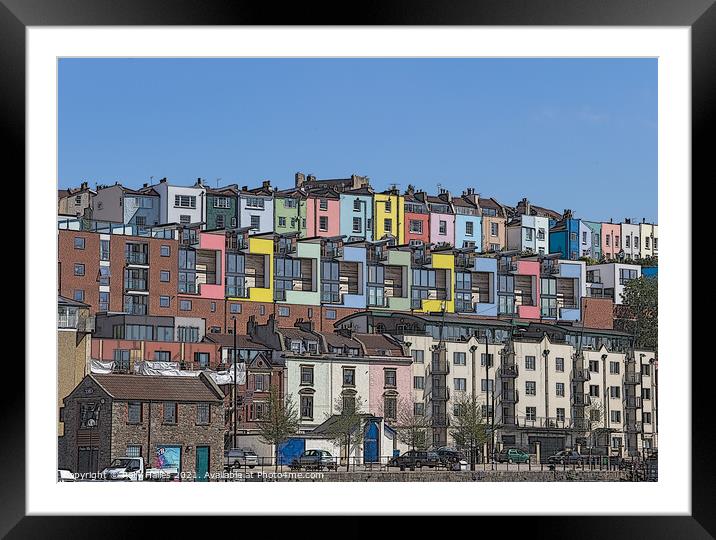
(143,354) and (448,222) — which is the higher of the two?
(448,222)

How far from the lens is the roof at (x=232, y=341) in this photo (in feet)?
69.7

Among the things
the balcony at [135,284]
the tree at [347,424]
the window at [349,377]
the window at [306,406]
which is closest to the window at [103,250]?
the balcony at [135,284]

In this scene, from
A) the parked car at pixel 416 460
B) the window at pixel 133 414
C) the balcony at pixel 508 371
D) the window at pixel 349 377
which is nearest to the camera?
the window at pixel 133 414

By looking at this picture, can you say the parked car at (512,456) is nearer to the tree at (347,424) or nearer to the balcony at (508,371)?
the balcony at (508,371)

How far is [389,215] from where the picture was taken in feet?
74.7

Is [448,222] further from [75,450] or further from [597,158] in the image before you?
[75,450]

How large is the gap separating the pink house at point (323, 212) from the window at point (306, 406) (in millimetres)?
3498

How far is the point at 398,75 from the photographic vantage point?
2428cm

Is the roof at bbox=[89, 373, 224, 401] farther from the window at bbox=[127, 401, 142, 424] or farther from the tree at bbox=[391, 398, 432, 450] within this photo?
the tree at bbox=[391, 398, 432, 450]

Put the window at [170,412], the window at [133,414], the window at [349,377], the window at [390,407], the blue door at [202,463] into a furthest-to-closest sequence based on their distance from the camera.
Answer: the window at [390,407]
the window at [349,377]
the window at [133,414]
the window at [170,412]
the blue door at [202,463]

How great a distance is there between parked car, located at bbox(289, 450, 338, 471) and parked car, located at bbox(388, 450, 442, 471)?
1359mm
